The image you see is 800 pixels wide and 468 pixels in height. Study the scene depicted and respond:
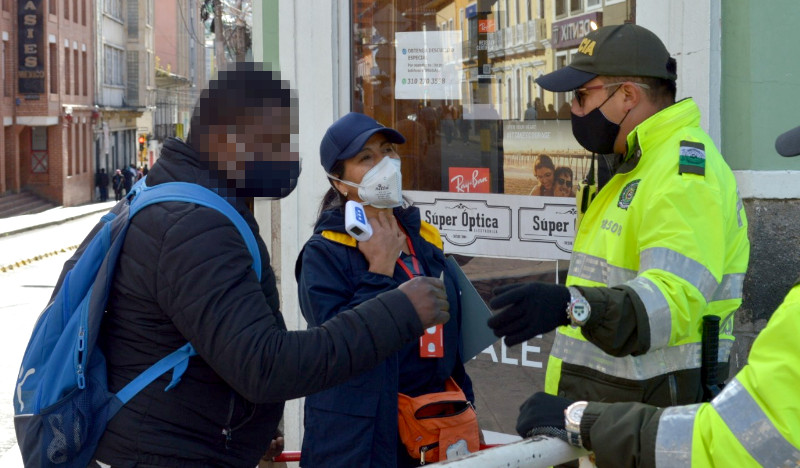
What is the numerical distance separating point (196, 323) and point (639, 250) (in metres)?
1.25

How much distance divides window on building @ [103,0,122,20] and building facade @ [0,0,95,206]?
3.69m

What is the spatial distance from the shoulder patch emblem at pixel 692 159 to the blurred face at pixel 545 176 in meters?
2.28

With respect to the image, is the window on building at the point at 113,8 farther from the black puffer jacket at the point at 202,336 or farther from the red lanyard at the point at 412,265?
the black puffer jacket at the point at 202,336

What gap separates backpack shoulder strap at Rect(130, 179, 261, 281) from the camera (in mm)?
2447

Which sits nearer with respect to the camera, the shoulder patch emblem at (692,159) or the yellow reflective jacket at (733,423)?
the yellow reflective jacket at (733,423)

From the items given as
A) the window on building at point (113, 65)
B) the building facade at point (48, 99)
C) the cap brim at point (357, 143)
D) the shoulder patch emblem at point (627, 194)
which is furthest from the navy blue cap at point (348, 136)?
the window on building at point (113, 65)

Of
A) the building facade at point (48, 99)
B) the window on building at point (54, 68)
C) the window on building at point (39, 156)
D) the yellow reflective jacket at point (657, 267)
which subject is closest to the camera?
the yellow reflective jacket at point (657, 267)

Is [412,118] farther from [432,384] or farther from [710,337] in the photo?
[710,337]

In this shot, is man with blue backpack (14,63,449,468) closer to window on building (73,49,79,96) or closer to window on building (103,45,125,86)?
window on building (73,49,79,96)

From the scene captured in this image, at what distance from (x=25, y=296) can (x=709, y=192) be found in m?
15.0

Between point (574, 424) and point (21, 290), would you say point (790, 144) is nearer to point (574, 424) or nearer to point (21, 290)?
point (574, 424)

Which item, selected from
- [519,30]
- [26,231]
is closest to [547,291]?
[519,30]

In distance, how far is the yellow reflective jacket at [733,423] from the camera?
5.94ft

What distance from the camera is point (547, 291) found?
2.57m
